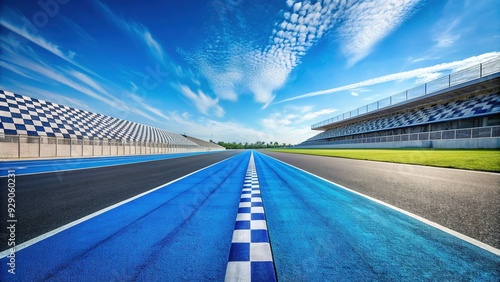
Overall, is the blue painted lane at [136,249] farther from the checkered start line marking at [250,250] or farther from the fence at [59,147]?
the fence at [59,147]

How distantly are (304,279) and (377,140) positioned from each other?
34771 mm

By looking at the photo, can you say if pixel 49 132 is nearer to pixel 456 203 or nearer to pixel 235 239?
pixel 235 239

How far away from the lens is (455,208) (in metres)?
3.08

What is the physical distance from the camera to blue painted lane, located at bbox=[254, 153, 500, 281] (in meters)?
1.53

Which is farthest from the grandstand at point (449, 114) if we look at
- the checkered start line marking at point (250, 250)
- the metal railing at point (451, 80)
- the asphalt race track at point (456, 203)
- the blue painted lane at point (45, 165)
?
the blue painted lane at point (45, 165)

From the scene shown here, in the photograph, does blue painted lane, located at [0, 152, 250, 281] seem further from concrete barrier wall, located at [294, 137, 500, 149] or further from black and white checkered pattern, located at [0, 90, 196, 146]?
concrete barrier wall, located at [294, 137, 500, 149]

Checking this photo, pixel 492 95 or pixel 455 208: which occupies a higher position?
pixel 492 95

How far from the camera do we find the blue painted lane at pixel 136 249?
1.53 m

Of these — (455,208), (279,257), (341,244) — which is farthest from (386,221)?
(279,257)

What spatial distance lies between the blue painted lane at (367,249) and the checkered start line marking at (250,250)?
93 millimetres

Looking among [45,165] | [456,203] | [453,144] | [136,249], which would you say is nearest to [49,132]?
[45,165]

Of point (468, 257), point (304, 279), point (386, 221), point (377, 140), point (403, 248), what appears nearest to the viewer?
point (304, 279)

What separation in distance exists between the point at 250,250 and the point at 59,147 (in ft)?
75.2

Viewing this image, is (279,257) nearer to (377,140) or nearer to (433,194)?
(433,194)
